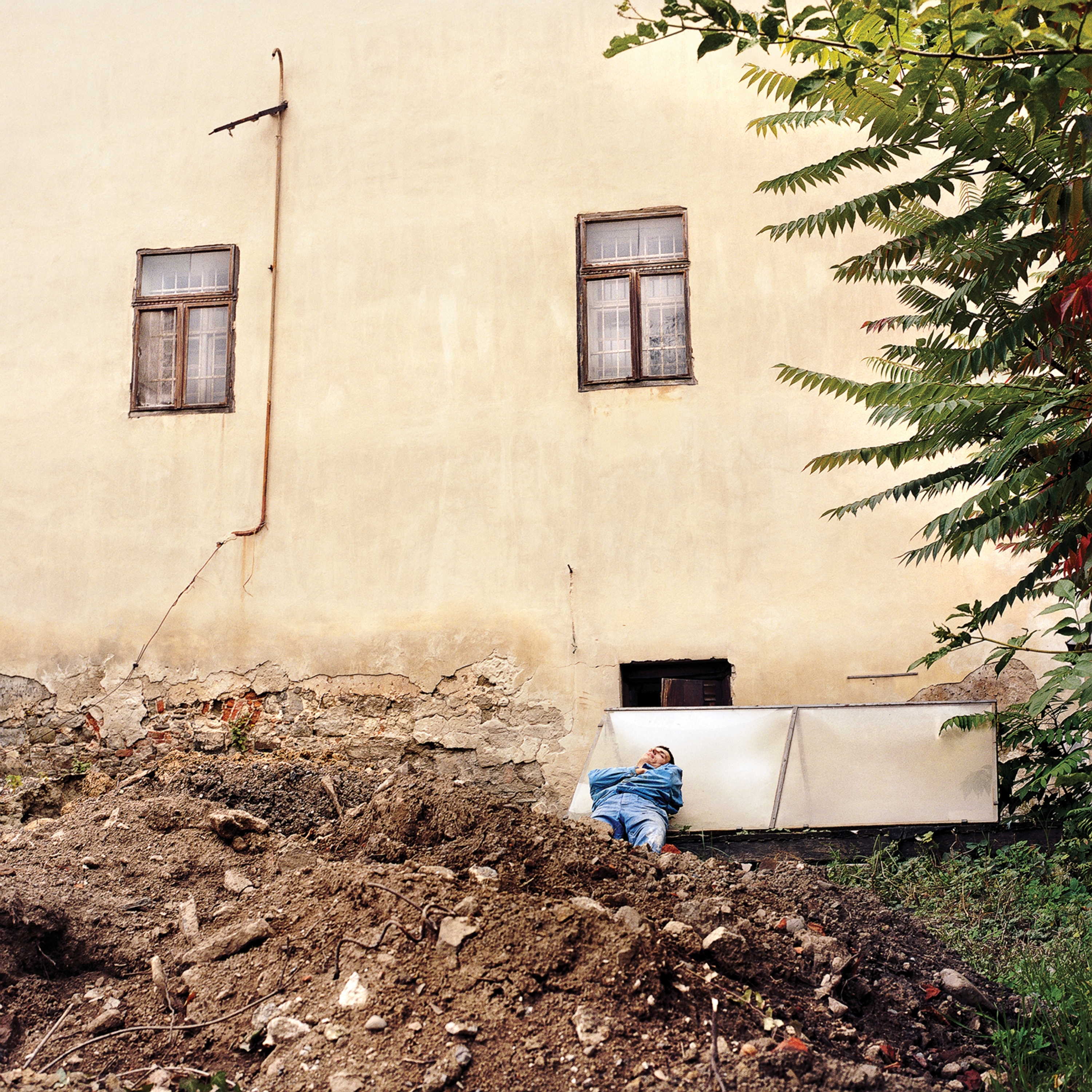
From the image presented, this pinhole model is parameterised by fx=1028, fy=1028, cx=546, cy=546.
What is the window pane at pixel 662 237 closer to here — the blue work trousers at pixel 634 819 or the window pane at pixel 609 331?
the window pane at pixel 609 331

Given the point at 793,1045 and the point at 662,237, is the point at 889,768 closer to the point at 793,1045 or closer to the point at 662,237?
the point at 793,1045

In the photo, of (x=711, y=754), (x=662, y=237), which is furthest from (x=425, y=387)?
(x=711, y=754)

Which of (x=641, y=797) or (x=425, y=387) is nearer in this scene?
(x=641, y=797)

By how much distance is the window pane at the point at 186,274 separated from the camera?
818 cm

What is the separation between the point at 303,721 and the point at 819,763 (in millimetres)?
3675

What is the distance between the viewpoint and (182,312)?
8156 millimetres

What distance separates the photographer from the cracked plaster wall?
7254mm

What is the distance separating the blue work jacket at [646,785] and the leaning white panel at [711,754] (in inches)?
4.5

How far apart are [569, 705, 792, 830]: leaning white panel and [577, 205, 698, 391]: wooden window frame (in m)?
2.49

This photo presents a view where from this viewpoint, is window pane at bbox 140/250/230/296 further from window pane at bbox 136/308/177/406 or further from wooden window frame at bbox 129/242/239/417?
window pane at bbox 136/308/177/406

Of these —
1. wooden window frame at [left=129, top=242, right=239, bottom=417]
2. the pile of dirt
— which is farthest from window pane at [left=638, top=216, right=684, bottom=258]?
the pile of dirt

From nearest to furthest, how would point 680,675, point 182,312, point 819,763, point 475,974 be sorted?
point 475,974
point 819,763
point 680,675
point 182,312

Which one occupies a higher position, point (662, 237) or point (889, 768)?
point (662, 237)

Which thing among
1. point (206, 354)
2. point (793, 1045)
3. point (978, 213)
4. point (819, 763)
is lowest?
point (793, 1045)
